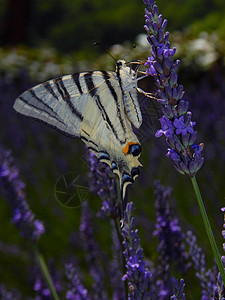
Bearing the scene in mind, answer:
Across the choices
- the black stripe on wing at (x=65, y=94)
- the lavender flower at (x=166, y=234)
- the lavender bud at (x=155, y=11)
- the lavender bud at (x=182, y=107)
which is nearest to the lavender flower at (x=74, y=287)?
the lavender flower at (x=166, y=234)

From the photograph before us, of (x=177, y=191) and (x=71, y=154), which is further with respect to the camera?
(x=71, y=154)

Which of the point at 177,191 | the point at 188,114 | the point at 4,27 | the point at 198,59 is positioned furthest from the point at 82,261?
the point at 4,27

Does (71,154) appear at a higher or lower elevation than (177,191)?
higher

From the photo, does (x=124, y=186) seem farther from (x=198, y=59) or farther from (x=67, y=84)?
(x=198, y=59)

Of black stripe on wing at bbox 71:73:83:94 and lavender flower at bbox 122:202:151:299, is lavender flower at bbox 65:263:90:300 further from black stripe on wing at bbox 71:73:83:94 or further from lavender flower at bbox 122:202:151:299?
black stripe on wing at bbox 71:73:83:94

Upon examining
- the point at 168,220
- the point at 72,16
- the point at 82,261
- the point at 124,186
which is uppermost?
the point at 72,16

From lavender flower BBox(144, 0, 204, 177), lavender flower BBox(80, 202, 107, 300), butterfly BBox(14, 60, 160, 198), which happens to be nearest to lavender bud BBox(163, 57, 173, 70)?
lavender flower BBox(144, 0, 204, 177)
